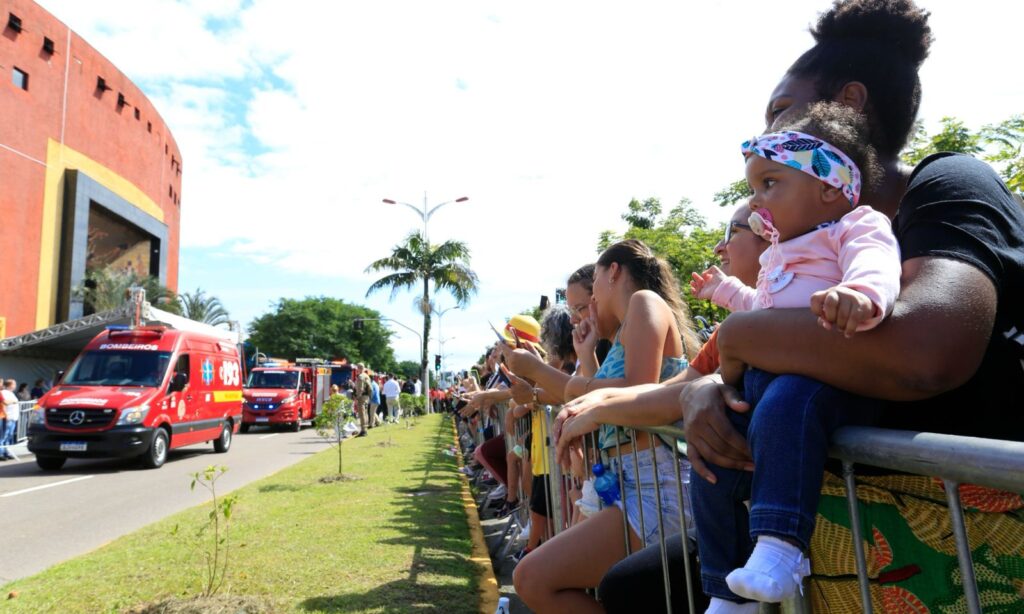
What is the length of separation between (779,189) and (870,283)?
1.55 feet

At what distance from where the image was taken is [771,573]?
4.40 feet

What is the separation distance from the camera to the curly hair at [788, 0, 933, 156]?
1.86 metres

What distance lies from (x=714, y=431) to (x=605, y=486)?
1.13 metres

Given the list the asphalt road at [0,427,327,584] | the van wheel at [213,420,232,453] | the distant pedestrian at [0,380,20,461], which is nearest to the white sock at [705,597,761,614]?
the asphalt road at [0,427,327,584]

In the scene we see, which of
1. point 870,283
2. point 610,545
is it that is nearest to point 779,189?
point 870,283

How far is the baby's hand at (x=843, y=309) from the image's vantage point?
1.24m

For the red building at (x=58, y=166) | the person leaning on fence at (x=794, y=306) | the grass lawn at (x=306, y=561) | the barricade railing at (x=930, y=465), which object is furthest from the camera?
the red building at (x=58, y=166)

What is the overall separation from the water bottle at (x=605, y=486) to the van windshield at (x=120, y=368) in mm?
12396

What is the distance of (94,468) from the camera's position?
12.9 m

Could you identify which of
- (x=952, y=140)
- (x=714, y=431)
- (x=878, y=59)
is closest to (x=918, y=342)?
(x=714, y=431)

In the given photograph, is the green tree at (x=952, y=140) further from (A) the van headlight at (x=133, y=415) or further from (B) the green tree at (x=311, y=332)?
(B) the green tree at (x=311, y=332)

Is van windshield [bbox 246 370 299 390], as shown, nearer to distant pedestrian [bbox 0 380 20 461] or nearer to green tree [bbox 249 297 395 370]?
distant pedestrian [bbox 0 380 20 461]

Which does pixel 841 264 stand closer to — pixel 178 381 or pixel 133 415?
pixel 133 415

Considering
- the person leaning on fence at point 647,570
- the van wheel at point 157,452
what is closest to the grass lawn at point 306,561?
the person leaning on fence at point 647,570
